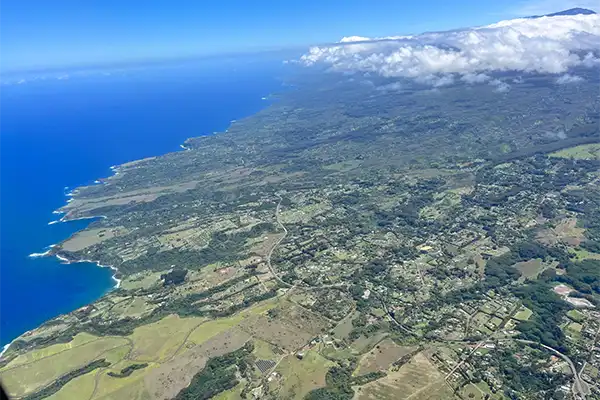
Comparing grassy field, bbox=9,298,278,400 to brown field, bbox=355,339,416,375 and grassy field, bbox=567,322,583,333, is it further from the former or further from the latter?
grassy field, bbox=567,322,583,333

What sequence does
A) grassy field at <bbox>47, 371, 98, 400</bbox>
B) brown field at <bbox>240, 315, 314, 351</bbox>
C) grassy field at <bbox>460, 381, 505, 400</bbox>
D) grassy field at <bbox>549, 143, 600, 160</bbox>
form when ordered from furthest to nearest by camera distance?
grassy field at <bbox>549, 143, 600, 160</bbox> < brown field at <bbox>240, 315, 314, 351</bbox> < grassy field at <bbox>47, 371, 98, 400</bbox> < grassy field at <bbox>460, 381, 505, 400</bbox>

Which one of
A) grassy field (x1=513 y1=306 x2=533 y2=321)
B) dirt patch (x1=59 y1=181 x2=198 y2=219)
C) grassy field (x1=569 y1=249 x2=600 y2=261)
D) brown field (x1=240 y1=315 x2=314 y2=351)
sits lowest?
grassy field (x1=569 y1=249 x2=600 y2=261)

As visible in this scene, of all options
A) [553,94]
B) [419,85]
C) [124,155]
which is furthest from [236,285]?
[419,85]

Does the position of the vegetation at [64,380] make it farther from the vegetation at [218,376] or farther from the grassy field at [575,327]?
the grassy field at [575,327]

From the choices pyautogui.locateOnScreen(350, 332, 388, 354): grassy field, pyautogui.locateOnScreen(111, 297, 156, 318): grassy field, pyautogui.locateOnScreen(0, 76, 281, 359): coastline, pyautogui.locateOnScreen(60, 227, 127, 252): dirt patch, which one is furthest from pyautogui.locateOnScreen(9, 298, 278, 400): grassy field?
pyautogui.locateOnScreen(60, 227, 127, 252): dirt patch

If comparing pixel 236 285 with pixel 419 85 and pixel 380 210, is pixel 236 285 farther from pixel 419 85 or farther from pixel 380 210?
pixel 419 85

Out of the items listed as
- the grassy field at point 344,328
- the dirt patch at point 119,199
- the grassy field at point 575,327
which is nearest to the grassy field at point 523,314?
the grassy field at point 575,327

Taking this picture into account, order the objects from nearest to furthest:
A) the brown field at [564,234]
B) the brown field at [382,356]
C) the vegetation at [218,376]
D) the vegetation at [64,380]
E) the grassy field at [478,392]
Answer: the grassy field at [478,392] < the vegetation at [218,376] < the vegetation at [64,380] < the brown field at [382,356] < the brown field at [564,234]
